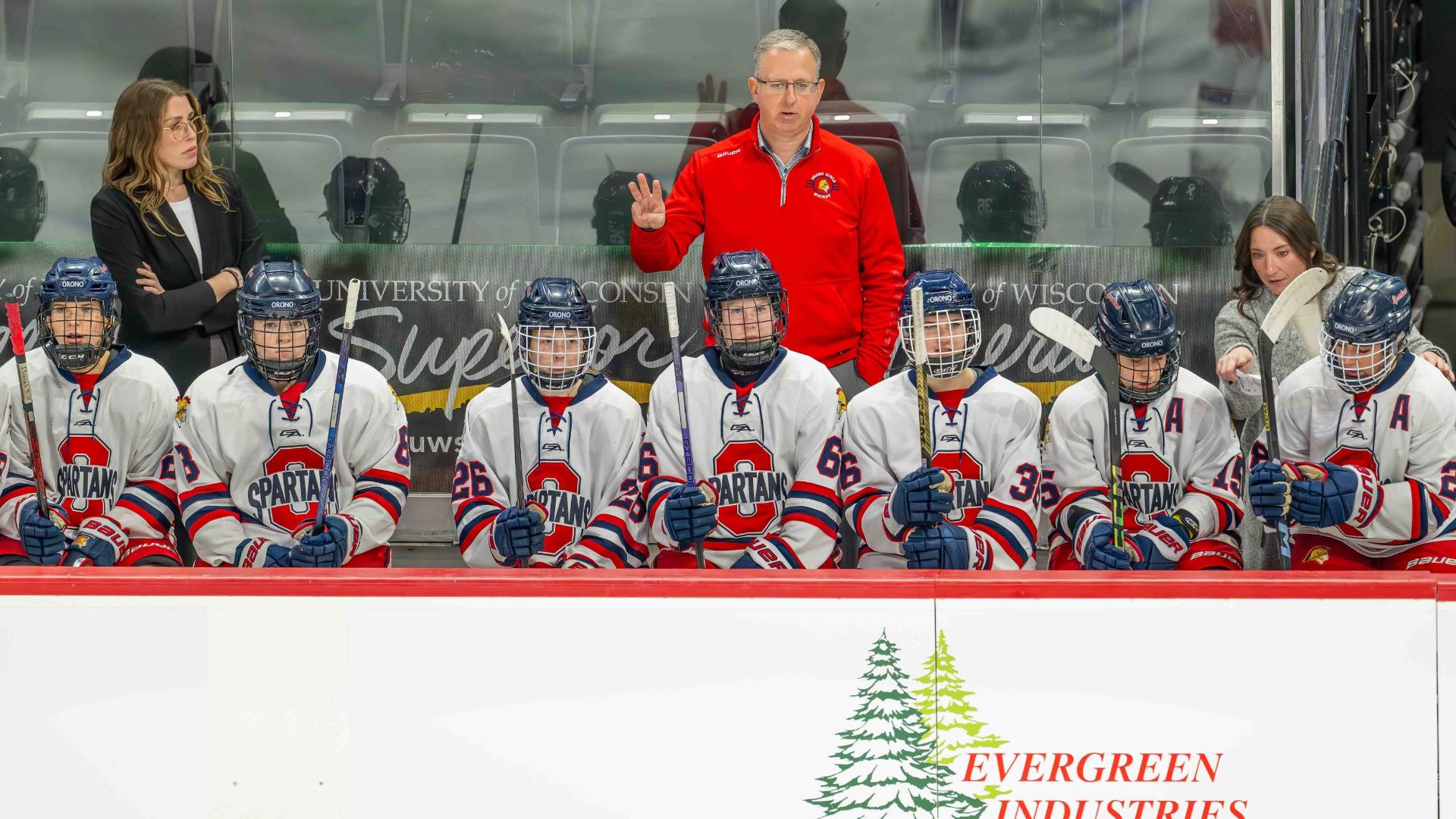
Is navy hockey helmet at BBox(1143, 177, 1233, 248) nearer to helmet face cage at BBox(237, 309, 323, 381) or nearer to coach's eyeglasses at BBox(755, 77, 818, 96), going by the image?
coach's eyeglasses at BBox(755, 77, 818, 96)

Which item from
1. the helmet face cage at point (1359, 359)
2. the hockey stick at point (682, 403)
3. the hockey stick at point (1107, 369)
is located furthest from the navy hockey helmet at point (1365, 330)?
the hockey stick at point (682, 403)

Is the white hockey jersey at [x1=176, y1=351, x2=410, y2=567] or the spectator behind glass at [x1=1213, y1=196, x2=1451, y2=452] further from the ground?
the spectator behind glass at [x1=1213, y1=196, x2=1451, y2=452]

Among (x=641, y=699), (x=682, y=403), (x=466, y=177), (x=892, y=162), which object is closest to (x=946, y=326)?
(x=682, y=403)

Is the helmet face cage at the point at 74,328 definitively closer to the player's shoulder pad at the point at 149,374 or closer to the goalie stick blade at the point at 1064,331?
the player's shoulder pad at the point at 149,374

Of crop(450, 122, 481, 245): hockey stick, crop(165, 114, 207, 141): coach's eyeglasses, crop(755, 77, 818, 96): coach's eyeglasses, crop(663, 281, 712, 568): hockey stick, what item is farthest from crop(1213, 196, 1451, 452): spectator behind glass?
crop(165, 114, 207, 141): coach's eyeglasses

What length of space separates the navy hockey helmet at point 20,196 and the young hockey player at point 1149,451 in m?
3.30

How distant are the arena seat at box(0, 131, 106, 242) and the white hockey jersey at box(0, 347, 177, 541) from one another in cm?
131

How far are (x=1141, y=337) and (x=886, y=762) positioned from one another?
1394 mm

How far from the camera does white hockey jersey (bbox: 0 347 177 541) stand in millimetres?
3324

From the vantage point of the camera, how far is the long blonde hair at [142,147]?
3482 mm

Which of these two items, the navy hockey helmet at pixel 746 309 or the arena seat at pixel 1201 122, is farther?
the arena seat at pixel 1201 122

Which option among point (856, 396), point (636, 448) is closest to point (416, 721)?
point (636, 448)

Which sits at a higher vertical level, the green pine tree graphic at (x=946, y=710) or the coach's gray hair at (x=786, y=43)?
the coach's gray hair at (x=786, y=43)

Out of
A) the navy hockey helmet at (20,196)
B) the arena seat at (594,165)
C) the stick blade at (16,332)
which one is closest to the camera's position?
the stick blade at (16,332)
